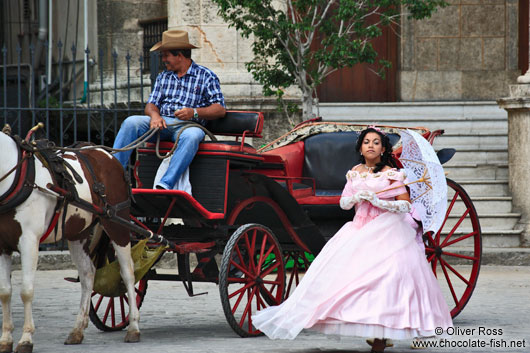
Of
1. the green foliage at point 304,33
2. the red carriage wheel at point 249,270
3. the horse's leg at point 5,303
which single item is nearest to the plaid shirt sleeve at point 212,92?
the red carriage wheel at point 249,270

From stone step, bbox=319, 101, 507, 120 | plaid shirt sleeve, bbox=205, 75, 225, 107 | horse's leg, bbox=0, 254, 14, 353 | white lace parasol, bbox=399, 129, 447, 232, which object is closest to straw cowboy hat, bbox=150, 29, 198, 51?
plaid shirt sleeve, bbox=205, 75, 225, 107

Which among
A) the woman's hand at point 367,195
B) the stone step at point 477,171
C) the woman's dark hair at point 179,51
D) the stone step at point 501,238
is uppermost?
the woman's dark hair at point 179,51

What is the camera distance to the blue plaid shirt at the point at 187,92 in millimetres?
7812

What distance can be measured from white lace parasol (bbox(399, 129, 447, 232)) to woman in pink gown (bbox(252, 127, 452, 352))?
236 mm

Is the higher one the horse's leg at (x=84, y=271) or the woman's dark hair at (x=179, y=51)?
the woman's dark hair at (x=179, y=51)

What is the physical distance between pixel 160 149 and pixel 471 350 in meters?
2.76

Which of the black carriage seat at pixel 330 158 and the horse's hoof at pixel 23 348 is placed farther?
the black carriage seat at pixel 330 158

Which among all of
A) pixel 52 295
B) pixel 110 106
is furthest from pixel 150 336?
pixel 110 106

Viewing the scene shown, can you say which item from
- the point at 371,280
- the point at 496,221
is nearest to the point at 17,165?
the point at 371,280

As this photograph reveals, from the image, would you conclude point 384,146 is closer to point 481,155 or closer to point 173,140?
point 173,140

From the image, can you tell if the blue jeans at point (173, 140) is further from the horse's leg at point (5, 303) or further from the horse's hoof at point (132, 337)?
the horse's leg at point (5, 303)

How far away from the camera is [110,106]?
1501 centimetres

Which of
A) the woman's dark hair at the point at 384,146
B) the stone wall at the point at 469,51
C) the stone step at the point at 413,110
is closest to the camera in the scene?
the woman's dark hair at the point at 384,146

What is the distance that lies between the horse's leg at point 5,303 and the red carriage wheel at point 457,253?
125 inches
